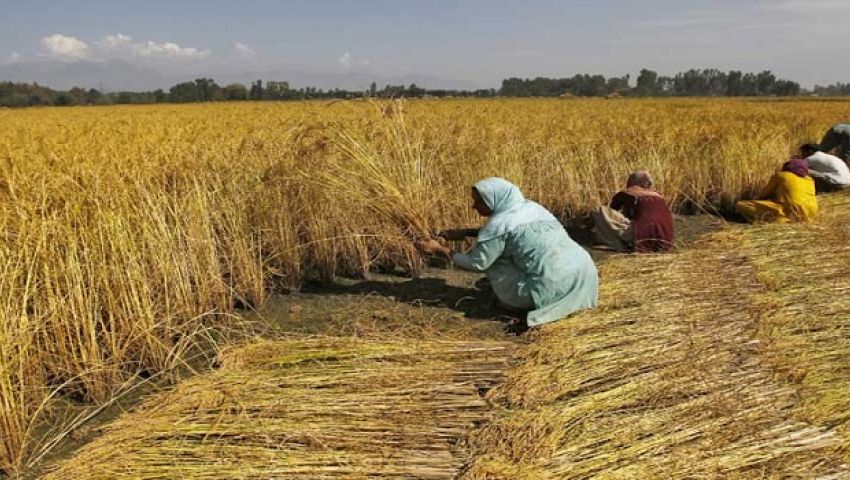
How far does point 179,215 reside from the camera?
12.0 feet

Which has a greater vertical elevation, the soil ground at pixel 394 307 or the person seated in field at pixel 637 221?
the person seated in field at pixel 637 221

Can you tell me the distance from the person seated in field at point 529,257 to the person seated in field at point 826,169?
578 centimetres

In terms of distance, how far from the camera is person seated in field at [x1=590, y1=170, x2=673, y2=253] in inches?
204

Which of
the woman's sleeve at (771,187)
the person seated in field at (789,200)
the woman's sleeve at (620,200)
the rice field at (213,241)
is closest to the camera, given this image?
the rice field at (213,241)

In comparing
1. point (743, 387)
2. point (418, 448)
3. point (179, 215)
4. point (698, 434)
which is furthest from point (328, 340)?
point (743, 387)

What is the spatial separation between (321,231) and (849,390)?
3.29m

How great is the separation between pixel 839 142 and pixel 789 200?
3.69 meters

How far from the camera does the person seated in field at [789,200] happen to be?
241 inches

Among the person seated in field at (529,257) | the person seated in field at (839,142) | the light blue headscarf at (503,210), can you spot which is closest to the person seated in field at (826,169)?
the person seated in field at (839,142)

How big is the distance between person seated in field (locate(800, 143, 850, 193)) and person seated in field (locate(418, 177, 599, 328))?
578cm

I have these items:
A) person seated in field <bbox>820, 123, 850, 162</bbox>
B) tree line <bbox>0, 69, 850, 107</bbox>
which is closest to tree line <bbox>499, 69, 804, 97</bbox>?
tree line <bbox>0, 69, 850, 107</bbox>

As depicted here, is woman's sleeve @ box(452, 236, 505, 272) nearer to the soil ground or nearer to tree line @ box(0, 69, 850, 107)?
the soil ground

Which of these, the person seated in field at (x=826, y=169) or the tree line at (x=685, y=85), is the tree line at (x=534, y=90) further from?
the person seated in field at (x=826, y=169)

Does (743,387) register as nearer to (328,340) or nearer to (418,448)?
(418,448)
